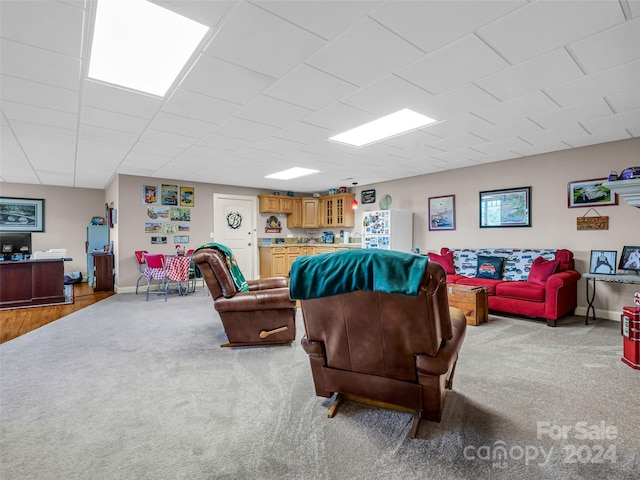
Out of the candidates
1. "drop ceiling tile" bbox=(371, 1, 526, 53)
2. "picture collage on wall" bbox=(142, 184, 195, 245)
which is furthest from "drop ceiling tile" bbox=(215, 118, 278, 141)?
"picture collage on wall" bbox=(142, 184, 195, 245)

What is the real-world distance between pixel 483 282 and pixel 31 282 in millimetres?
7471

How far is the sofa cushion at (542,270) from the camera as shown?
4441 millimetres

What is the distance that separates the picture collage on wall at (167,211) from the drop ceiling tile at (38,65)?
4.48 m

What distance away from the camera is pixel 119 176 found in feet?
21.7

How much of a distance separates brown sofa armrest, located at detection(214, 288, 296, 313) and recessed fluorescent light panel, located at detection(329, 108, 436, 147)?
218 cm

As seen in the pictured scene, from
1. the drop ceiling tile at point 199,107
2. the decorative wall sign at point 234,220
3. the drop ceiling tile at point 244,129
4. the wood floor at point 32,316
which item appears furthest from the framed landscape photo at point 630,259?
the wood floor at point 32,316

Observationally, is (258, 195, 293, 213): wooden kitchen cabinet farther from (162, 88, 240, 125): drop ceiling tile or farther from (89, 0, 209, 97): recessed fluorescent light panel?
(89, 0, 209, 97): recessed fluorescent light panel

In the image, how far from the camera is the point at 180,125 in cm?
380

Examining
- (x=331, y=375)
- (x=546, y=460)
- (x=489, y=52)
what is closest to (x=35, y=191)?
(x=331, y=375)

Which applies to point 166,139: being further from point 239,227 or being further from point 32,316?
point 239,227

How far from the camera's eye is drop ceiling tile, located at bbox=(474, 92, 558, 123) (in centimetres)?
313

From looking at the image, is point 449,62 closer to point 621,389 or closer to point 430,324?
point 430,324

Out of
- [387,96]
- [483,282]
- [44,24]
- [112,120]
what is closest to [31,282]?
[112,120]

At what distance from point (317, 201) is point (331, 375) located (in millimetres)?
7158
